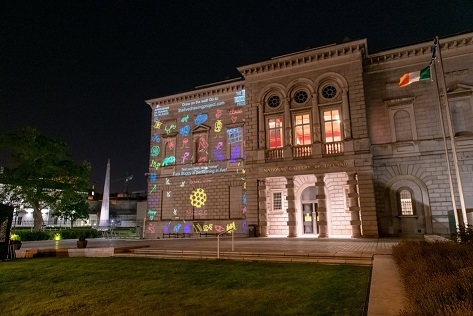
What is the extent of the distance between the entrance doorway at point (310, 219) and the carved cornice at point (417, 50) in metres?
11.9

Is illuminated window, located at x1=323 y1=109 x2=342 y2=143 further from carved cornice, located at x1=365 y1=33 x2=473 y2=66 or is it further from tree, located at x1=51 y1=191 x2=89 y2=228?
tree, located at x1=51 y1=191 x2=89 y2=228

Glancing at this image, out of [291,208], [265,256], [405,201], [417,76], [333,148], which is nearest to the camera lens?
[265,256]

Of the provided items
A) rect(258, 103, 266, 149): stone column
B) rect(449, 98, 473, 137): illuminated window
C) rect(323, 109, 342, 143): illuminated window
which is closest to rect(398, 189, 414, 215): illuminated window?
rect(449, 98, 473, 137): illuminated window

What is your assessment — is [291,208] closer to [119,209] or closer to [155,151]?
[155,151]

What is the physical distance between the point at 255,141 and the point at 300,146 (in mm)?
3725

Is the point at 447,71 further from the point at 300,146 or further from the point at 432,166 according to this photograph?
the point at 300,146

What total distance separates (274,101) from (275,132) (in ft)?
8.56

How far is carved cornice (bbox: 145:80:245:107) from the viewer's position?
1102 inches

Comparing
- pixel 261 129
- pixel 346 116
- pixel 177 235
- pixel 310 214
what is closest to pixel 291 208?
pixel 310 214

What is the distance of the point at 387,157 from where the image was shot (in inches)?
861

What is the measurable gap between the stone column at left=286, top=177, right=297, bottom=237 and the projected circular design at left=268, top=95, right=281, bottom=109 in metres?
6.19

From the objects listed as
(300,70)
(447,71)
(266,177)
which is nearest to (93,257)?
(266,177)

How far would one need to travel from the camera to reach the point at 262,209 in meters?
23.0

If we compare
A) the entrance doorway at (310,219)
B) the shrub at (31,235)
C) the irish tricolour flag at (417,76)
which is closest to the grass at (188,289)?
the irish tricolour flag at (417,76)
